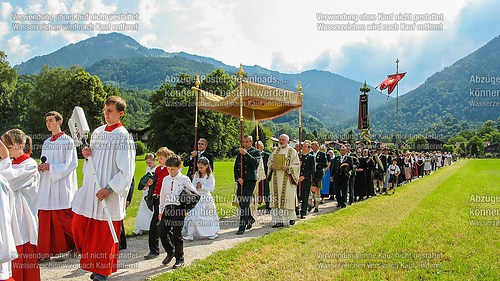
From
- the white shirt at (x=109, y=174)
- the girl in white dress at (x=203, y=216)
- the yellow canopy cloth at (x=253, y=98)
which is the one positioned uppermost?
the yellow canopy cloth at (x=253, y=98)

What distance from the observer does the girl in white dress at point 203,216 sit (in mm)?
8555

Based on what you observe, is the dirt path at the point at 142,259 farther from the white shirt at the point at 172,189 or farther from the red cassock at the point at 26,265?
the red cassock at the point at 26,265

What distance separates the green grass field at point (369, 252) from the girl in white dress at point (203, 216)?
44.5 inches

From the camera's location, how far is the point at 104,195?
204 inches

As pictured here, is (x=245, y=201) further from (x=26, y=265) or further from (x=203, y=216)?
(x=26, y=265)

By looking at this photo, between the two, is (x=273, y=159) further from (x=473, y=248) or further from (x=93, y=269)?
(x=93, y=269)

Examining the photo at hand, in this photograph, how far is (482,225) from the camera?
9.45 metres

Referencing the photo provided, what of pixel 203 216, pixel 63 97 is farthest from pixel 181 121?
pixel 203 216

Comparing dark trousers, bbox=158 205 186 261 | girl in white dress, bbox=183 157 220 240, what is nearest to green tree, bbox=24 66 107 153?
girl in white dress, bbox=183 157 220 240

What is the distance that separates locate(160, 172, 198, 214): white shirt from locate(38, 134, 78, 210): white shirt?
1633 mm

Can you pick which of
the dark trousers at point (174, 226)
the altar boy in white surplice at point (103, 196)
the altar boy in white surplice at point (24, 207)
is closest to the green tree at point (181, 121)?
the dark trousers at point (174, 226)

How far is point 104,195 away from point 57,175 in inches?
74.2

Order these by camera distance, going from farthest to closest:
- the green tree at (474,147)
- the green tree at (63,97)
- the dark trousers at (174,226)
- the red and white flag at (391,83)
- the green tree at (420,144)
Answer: the green tree at (474,147) < the green tree at (420,144) < the green tree at (63,97) < the red and white flag at (391,83) < the dark trousers at (174,226)

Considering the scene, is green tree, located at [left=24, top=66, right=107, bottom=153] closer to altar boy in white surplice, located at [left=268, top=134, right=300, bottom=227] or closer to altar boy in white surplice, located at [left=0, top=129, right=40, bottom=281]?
altar boy in white surplice, located at [left=268, top=134, right=300, bottom=227]
